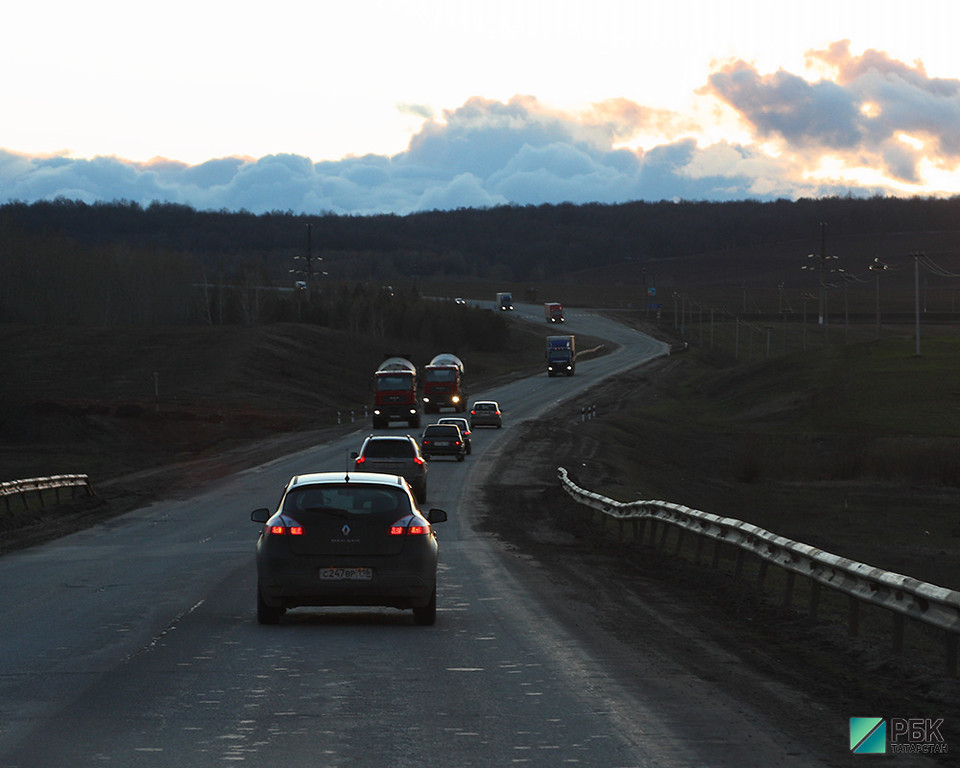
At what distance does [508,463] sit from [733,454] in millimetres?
17075

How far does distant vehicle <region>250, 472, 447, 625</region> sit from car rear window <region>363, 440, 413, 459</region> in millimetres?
20345

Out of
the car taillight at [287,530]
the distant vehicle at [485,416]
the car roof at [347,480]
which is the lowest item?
the distant vehicle at [485,416]

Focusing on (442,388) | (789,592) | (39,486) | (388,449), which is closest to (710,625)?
(789,592)

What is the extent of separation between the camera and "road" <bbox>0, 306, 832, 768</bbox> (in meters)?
8.09

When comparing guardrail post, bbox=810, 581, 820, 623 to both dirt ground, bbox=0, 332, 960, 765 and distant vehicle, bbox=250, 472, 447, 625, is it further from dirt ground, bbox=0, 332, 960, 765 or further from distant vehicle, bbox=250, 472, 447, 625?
distant vehicle, bbox=250, 472, 447, 625

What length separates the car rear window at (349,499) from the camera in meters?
14.0

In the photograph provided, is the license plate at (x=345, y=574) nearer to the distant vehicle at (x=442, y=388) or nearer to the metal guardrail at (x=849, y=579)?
the metal guardrail at (x=849, y=579)

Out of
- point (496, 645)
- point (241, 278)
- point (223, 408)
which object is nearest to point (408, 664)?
point (496, 645)

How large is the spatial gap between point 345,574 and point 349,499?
0.95m

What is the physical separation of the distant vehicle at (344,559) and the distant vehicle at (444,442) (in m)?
35.9

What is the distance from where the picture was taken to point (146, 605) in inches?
624

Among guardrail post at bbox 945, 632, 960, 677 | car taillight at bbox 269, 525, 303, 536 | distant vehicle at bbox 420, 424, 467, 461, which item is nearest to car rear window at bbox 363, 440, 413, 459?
distant vehicle at bbox 420, 424, 467, 461

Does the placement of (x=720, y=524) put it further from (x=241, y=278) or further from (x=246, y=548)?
(x=241, y=278)

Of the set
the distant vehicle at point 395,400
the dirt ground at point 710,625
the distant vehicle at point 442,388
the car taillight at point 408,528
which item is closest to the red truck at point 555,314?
the distant vehicle at point 442,388
